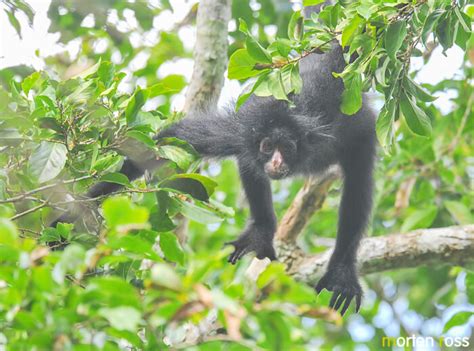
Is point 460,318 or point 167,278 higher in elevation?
point 460,318

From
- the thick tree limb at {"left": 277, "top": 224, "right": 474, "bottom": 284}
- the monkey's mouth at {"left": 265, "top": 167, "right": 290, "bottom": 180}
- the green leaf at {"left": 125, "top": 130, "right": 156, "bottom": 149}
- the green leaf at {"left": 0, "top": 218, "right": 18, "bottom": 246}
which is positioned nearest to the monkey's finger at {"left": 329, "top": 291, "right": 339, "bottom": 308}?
the thick tree limb at {"left": 277, "top": 224, "right": 474, "bottom": 284}

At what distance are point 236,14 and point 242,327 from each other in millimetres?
5104

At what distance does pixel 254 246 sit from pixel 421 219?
5.69 feet

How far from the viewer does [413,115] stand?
12.1ft

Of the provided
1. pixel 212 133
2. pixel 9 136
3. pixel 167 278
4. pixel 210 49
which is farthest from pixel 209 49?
pixel 167 278

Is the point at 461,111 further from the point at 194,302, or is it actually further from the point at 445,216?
the point at 194,302

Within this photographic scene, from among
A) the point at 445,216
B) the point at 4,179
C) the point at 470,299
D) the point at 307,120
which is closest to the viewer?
the point at 4,179

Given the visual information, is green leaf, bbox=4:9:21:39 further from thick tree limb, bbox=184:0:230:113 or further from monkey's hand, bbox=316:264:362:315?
monkey's hand, bbox=316:264:362:315

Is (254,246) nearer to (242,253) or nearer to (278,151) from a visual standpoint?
(242,253)

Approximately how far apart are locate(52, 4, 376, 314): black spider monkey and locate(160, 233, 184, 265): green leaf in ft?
6.18

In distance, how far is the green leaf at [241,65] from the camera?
366 centimetres

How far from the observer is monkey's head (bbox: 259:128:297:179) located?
5.81 m

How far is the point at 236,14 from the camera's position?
22.3 feet

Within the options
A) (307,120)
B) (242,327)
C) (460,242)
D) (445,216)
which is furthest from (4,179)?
(445,216)
